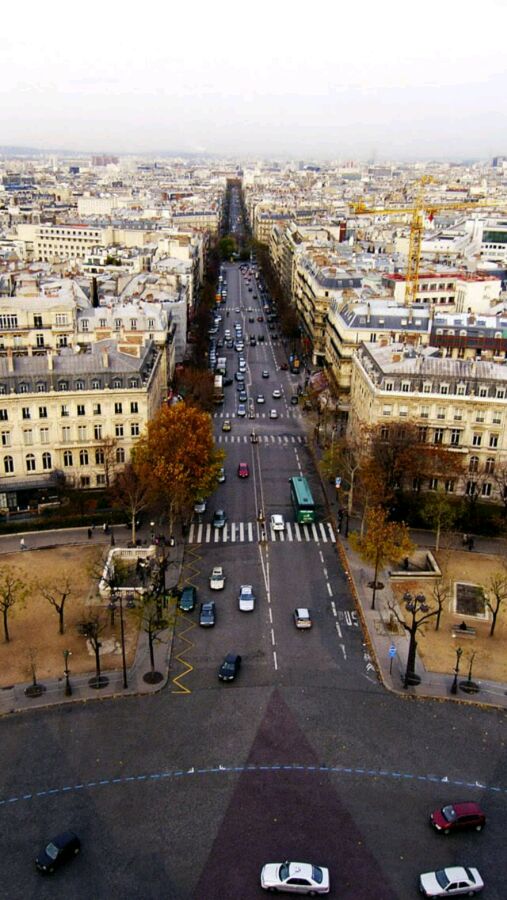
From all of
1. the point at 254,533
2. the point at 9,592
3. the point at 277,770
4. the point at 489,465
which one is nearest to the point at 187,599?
the point at 9,592

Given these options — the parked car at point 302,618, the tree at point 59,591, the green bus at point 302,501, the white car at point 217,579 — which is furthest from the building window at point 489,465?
the tree at point 59,591

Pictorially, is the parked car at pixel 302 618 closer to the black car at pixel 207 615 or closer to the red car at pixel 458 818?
the black car at pixel 207 615

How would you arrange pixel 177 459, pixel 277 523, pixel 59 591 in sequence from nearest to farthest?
pixel 59 591 < pixel 177 459 < pixel 277 523

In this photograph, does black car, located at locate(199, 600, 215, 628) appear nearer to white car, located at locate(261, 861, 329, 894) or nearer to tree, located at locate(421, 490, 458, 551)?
tree, located at locate(421, 490, 458, 551)

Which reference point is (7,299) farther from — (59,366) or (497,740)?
(497,740)

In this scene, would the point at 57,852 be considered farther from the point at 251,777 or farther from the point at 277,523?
the point at 277,523

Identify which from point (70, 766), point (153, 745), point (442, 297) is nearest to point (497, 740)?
point (153, 745)

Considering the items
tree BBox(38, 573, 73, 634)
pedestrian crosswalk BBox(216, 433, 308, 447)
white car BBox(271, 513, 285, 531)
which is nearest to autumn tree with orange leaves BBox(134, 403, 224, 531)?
white car BBox(271, 513, 285, 531)
